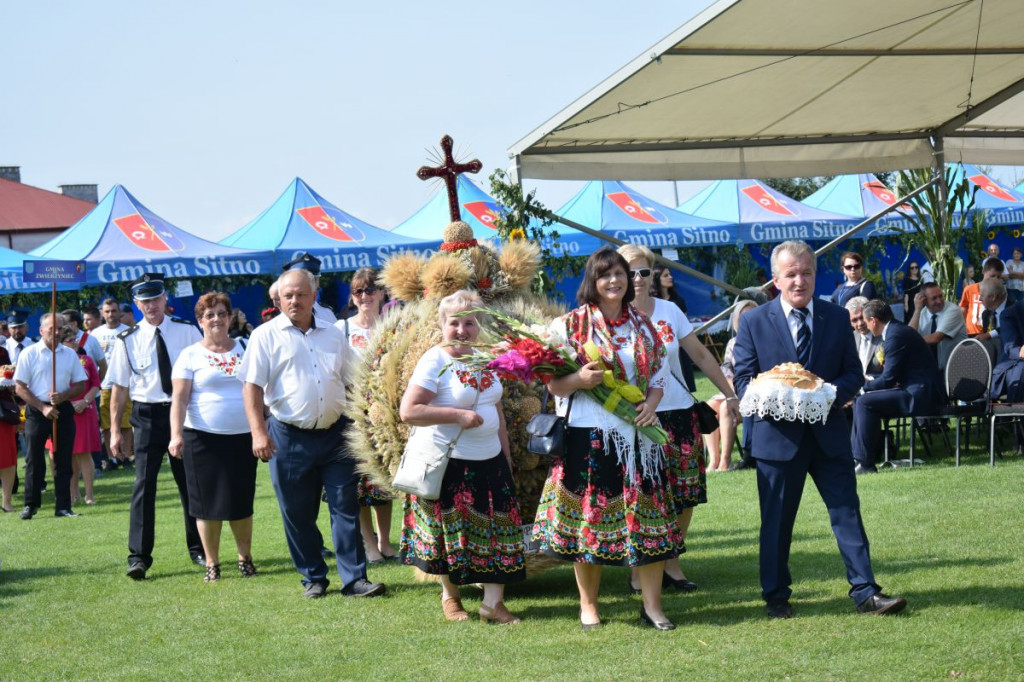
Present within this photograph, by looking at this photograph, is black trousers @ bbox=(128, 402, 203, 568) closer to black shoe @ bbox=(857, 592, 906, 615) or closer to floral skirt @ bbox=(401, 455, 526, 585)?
floral skirt @ bbox=(401, 455, 526, 585)

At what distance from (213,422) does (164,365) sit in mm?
990

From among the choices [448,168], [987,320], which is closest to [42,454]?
[448,168]

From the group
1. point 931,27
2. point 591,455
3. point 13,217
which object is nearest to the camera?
point 591,455

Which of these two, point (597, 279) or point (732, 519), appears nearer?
point (597, 279)

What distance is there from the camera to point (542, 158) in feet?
32.7

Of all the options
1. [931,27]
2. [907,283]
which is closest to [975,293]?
[931,27]

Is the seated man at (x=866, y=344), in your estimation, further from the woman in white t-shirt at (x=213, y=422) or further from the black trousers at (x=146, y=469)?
the black trousers at (x=146, y=469)

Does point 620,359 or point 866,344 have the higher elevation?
point 866,344

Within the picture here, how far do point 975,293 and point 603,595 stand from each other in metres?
8.84

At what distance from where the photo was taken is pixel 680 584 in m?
6.89

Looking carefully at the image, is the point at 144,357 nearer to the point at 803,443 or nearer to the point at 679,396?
the point at 679,396

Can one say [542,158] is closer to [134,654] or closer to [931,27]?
[931,27]

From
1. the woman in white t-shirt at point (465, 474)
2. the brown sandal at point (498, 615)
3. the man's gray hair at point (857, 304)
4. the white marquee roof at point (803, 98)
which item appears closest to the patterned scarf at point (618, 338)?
the woman in white t-shirt at point (465, 474)

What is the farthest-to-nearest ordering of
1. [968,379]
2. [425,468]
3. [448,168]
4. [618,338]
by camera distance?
[968,379]
[448,168]
[425,468]
[618,338]
